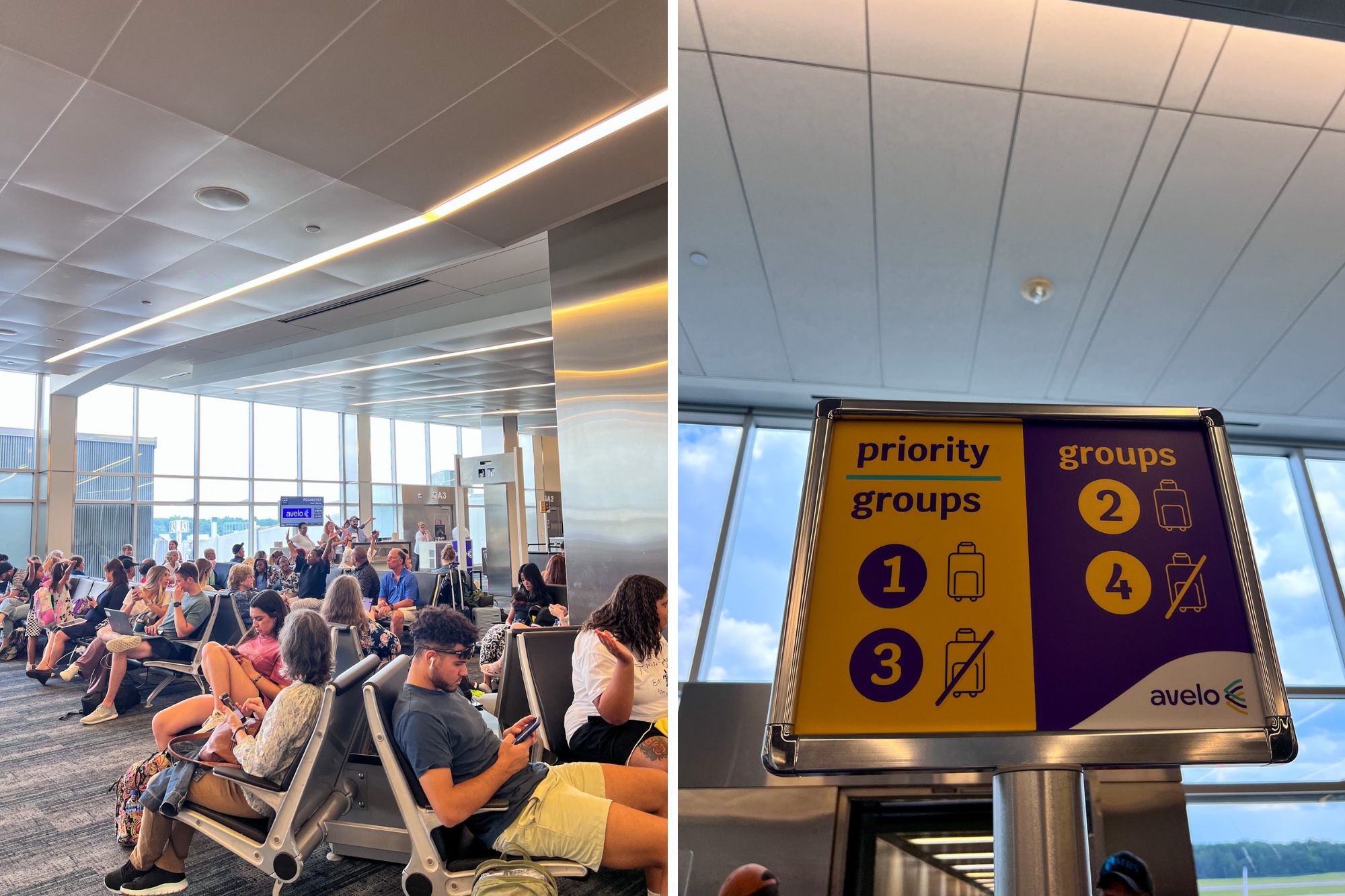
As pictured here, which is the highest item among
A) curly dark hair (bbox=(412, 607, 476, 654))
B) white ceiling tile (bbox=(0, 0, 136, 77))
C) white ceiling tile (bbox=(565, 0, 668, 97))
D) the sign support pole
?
white ceiling tile (bbox=(0, 0, 136, 77))

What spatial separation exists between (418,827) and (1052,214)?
4290mm

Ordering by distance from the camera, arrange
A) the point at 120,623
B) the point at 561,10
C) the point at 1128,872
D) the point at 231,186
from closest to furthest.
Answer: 1. the point at 1128,872
2. the point at 561,10
3. the point at 231,186
4. the point at 120,623

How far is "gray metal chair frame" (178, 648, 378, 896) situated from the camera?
2.94m

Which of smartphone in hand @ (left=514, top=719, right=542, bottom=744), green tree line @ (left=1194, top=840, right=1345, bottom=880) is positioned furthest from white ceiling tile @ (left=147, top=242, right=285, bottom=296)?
green tree line @ (left=1194, top=840, right=1345, bottom=880)

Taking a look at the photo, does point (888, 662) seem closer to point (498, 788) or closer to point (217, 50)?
point (498, 788)

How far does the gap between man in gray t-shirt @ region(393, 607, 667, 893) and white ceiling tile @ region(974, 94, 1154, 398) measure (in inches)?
139

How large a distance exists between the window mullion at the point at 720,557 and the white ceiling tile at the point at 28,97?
485cm

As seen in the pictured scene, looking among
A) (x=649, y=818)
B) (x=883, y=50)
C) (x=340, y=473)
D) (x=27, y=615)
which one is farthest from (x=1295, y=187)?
(x=340, y=473)

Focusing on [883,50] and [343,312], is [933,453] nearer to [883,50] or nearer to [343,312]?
[883,50]

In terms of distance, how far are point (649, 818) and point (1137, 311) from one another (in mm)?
4494

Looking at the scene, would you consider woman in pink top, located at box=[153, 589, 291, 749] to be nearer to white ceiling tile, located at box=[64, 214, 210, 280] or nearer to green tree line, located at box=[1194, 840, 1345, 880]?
white ceiling tile, located at box=[64, 214, 210, 280]

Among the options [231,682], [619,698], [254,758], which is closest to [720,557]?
[619,698]

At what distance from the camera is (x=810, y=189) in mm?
4312

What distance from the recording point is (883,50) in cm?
340
